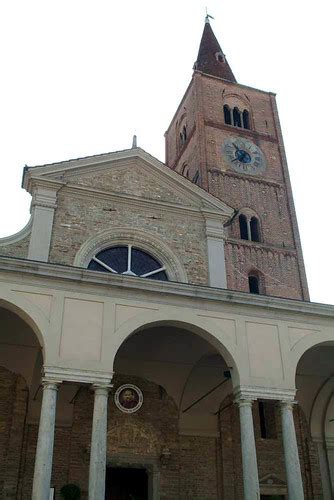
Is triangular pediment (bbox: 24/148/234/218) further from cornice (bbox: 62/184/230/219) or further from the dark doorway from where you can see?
the dark doorway

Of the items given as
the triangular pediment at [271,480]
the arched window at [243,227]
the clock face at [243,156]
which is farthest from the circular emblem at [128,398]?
the clock face at [243,156]

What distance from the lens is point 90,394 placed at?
44.5ft

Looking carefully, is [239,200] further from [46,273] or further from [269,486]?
[46,273]

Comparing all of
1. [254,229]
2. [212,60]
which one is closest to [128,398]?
[254,229]

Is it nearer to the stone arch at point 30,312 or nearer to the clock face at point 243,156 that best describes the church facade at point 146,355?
the stone arch at point 30,312

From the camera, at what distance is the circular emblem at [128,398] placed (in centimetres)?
1388

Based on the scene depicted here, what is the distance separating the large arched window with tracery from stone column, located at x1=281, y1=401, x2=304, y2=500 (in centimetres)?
538

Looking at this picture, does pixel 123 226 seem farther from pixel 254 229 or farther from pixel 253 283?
pixel 254 229

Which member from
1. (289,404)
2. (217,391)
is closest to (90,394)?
(217,391)

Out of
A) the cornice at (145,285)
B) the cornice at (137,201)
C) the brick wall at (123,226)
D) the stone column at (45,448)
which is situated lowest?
the stone column at (45,448)

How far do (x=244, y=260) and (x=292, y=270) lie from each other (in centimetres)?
212

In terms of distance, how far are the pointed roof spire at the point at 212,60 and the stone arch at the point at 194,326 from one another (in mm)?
Result: 20721

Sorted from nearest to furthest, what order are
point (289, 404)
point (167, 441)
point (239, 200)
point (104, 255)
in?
1. point (289, 404)
2. point (167, 441)
3. point (104, 255)
4. point (239, 200)

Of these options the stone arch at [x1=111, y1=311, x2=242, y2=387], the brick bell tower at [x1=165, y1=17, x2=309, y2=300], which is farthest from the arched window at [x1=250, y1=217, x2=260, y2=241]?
the stone arch at [x1=111, y1=311, x2=242, y2=387]
